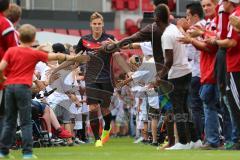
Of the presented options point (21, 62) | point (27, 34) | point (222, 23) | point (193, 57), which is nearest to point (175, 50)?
point (222, 23)

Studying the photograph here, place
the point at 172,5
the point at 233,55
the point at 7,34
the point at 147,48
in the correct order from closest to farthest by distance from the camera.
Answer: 1. the point at 7,34
2. the point at 233,55
3. the point at 147,48
4. the point at 172,5

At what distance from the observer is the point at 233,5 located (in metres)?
14.2

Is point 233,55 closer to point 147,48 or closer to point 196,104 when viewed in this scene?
point 196,104

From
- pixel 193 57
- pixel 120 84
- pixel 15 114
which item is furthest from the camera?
pixel 120 84

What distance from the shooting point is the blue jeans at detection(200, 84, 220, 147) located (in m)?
14.6

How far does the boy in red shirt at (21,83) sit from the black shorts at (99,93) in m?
4.91

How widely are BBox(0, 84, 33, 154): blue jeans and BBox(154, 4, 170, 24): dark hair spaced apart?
3.34m

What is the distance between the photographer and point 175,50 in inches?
578

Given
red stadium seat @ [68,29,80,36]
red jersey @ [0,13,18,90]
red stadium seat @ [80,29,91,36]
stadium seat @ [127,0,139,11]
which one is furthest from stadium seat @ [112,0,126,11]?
red jersey @ [0,13,18,90]

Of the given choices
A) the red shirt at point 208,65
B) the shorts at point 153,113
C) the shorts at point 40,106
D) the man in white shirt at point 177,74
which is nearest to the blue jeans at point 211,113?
the red shirt at point 208,65

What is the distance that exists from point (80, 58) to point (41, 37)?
20626mm

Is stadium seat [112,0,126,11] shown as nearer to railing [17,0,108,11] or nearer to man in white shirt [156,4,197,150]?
railing [17,0,108,11]

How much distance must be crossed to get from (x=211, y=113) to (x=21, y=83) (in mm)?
3808

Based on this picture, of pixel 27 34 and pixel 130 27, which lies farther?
pixel 130 27
